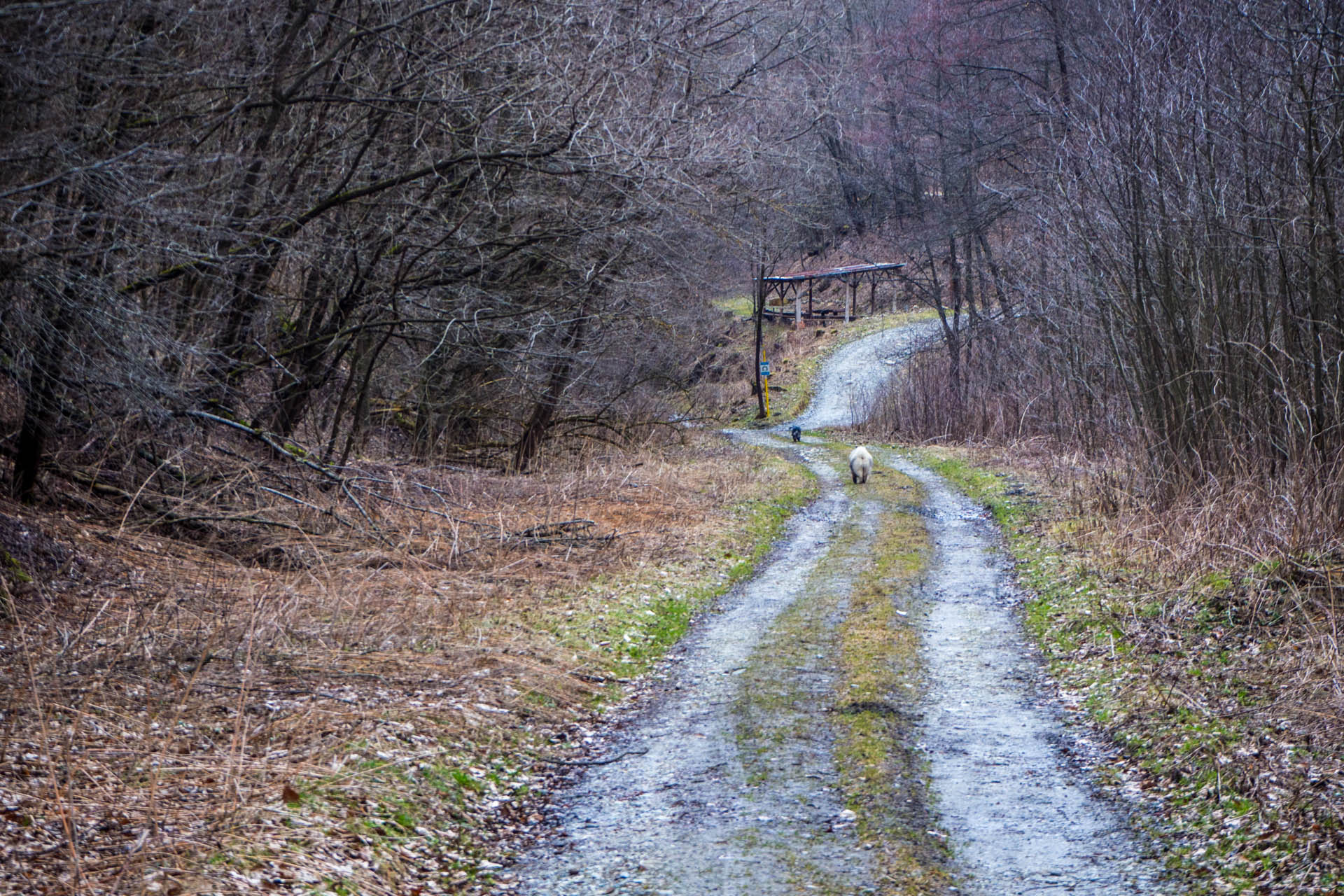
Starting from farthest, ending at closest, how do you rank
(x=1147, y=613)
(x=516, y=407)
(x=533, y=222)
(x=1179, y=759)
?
(x=516, y=407)
(x=533, y=222)
(x=1147, y=613)
(x=1179, y=759)

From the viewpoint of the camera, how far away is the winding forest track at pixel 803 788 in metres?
4.91

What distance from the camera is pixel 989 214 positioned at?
27875 mm

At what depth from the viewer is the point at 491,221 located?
45.4 ft

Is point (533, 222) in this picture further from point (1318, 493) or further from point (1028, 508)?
point (1318, 493)

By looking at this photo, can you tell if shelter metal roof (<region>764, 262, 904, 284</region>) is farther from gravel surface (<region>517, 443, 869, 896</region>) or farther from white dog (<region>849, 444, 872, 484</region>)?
gravel surface (<region>517, 443, 869, 896</region>)

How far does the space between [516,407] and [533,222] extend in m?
5.61

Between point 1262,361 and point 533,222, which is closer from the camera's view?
point 1262,361

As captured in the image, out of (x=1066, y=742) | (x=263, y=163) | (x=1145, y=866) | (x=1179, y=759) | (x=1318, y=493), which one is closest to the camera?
(x=1145, y=866)

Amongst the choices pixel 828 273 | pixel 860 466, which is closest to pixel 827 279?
pixel 828 273

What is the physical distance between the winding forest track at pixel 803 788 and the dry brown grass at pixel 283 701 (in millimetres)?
591

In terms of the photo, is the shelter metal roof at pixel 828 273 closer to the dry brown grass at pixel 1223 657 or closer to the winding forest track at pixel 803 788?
the dry brown grass at pixel 1223 657

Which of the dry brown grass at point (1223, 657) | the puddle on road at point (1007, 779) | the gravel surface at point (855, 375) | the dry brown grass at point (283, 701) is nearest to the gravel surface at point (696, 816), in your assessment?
the dry brown grass at point (283, 701)

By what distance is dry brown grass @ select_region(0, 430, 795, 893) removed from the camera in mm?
4570

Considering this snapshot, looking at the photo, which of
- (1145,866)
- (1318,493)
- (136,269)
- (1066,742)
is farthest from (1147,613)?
(136,269)
